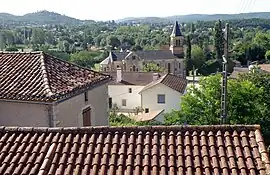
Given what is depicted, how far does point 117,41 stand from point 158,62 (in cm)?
6931

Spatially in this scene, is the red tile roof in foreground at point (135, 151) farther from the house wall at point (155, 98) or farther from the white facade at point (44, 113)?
the house wall at point (155, 98)

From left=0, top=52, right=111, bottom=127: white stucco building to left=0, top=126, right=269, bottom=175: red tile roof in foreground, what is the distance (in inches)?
184

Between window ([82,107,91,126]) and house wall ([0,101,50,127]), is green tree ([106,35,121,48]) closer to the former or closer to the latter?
window ([82,107,91,126])

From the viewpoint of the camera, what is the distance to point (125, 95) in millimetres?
43938

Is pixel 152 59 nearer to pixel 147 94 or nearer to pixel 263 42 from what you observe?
pixel 263 42

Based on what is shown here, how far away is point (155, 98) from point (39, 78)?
24976 millimetres

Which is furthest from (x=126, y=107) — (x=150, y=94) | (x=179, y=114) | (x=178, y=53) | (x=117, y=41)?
(x=117, y=41)

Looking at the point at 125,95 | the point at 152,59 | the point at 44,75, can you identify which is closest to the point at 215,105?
the point at 44,75

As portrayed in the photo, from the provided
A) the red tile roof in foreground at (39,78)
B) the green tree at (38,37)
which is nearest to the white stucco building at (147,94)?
the red tile roof in foreground at (39,78)

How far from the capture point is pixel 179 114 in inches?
818

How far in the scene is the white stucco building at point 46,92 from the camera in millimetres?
12051

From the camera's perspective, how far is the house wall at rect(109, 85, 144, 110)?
43362mm

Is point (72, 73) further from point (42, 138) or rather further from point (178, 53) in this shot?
point (178, 53)

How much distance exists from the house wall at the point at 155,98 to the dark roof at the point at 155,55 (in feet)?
105
